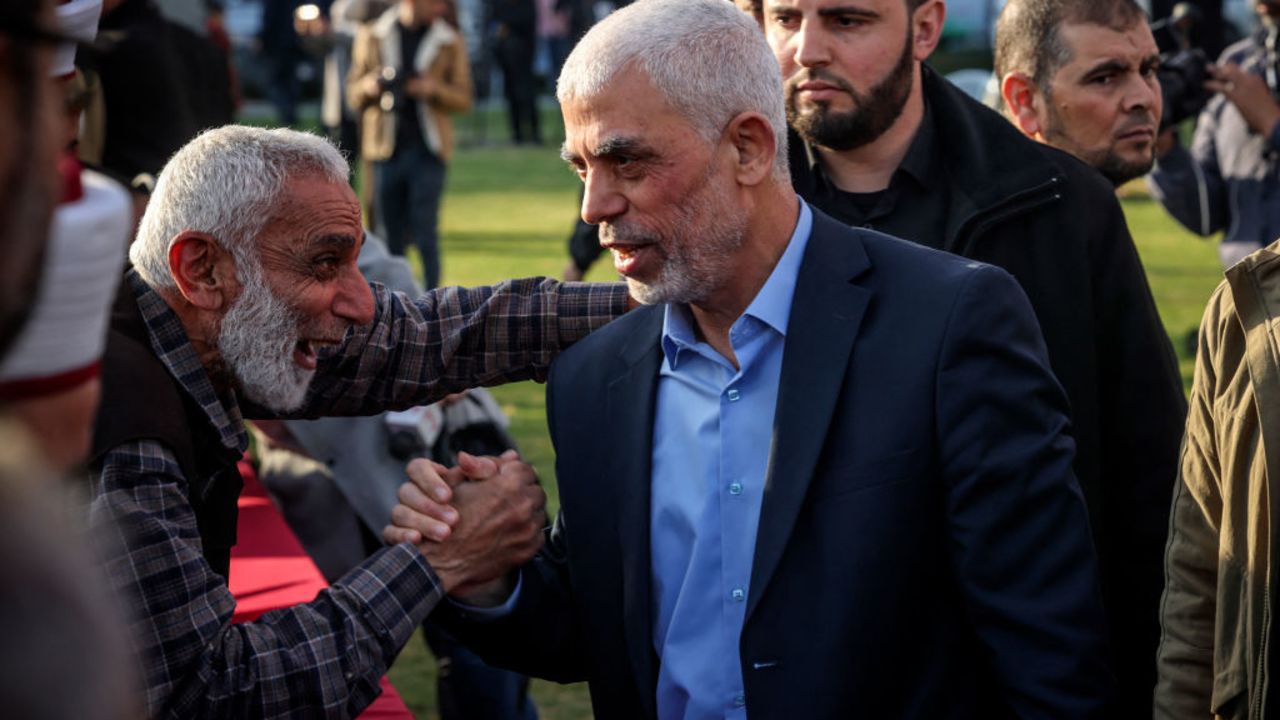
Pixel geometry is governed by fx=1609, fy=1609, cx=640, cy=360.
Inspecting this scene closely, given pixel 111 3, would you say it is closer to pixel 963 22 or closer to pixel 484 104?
pixel 484 104

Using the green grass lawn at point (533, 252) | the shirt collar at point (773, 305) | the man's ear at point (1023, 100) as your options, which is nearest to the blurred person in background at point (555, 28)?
the green grass lawn at point (533, 252)

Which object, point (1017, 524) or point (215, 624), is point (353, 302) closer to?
point (215, 624)

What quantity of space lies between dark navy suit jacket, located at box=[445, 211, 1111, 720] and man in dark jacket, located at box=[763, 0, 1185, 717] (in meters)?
0.79

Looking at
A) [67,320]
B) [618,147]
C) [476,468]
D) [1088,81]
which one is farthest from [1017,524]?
[1088,81]

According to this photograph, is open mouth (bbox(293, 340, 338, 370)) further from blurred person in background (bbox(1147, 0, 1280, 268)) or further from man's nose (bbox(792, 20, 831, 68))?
blurred person in background (bbox(1147, 0, 1280, 268))

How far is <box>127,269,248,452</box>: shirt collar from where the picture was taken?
2732mm

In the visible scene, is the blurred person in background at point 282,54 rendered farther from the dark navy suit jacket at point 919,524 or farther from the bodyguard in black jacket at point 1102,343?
the dark navy suit jacket at point 919,524

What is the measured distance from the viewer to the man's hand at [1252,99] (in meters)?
7.20

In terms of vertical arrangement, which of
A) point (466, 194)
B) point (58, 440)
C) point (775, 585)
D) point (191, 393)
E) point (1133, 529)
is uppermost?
point (58, 440)

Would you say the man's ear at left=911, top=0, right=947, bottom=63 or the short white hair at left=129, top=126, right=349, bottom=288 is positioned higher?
the man's ear at left=911, top=0, right=947, bottom=63

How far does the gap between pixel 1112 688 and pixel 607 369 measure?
0.96m

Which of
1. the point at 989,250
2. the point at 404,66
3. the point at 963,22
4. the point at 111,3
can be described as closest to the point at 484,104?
the point at 963,22

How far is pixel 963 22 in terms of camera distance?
90.1 feet

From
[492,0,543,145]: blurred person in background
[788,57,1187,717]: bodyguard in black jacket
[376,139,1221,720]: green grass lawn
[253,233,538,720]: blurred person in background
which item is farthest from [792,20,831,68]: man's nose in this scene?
[492,0,543,145]: blurred person in background
